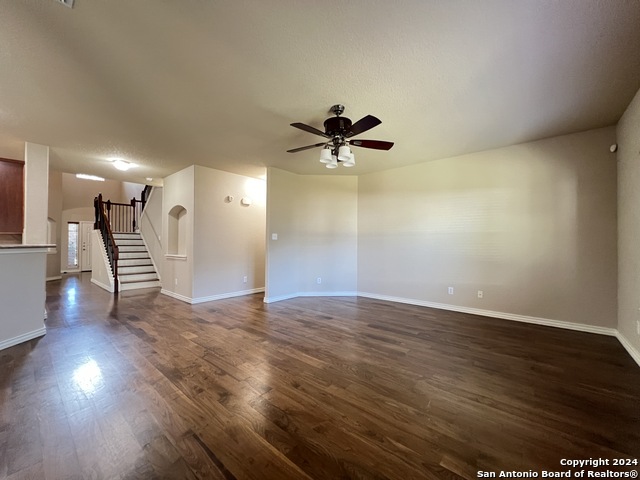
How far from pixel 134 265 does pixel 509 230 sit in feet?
27.1

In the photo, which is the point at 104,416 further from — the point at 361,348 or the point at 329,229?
the point at 329,229

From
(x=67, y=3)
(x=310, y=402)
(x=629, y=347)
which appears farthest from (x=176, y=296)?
(x=629, y=347)

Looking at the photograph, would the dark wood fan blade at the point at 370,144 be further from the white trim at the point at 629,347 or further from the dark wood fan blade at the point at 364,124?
the white trim at the point at 629,347

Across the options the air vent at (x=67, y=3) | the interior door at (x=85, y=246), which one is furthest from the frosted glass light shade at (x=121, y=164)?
the interior door at (x=85, y=246)

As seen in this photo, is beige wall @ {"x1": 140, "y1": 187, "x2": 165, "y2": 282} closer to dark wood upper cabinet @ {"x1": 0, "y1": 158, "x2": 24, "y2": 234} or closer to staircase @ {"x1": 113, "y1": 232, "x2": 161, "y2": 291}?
staircase @ {"x1": 113, "y1": 232, "x2": 161, "y2": 291}

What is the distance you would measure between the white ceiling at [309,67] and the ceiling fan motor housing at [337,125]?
14 cm

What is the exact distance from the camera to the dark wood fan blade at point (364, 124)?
2193 mm

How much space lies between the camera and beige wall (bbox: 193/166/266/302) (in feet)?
16.1

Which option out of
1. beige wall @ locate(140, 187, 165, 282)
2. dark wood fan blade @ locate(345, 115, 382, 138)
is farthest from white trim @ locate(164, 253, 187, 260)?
dark wood fan blade @ locate(345, 115, 382, 138)

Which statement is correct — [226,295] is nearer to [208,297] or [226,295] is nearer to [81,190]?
[208,297]

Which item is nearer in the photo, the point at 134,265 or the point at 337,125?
the point at 337,125

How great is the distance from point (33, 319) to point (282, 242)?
3.53 metres

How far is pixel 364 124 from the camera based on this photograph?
2344 millimetres

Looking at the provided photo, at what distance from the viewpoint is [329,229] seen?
5574 mm
